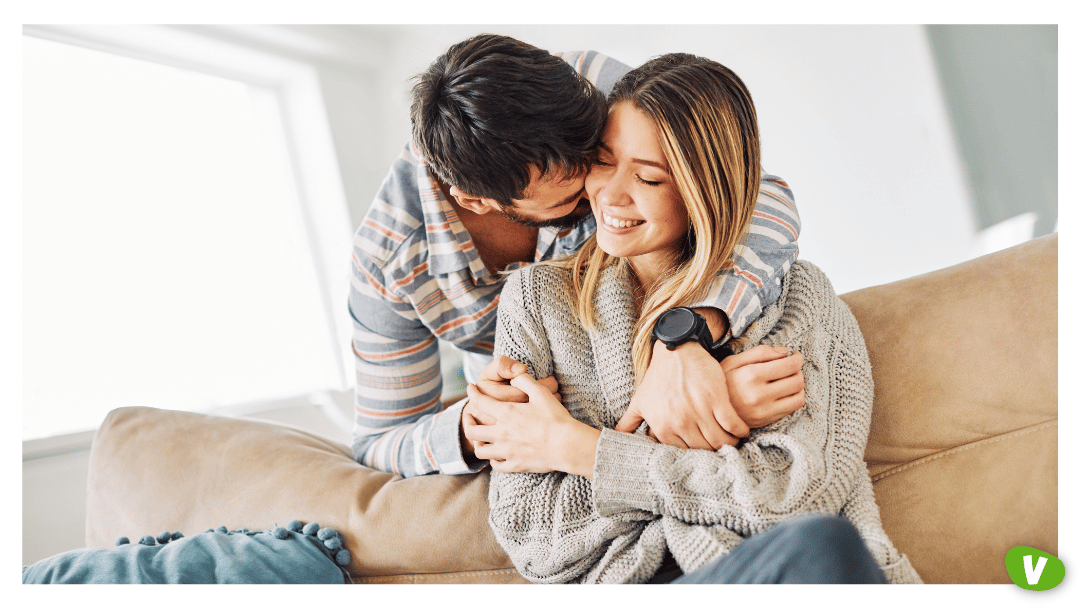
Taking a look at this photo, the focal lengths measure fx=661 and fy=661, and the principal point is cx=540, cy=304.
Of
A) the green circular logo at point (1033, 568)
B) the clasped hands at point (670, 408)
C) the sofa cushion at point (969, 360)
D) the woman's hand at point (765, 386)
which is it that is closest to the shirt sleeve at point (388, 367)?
the clasped hands at point (670, 408)

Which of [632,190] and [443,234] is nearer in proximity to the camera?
[632,190]

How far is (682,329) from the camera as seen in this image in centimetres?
86

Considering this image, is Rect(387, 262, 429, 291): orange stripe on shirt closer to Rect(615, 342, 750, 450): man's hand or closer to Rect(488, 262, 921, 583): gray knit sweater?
Rect(488, 262, 921, 583): gray knit sweater

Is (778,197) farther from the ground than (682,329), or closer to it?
farther from the ground

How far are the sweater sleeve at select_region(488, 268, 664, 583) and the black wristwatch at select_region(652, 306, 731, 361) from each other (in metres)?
0.21

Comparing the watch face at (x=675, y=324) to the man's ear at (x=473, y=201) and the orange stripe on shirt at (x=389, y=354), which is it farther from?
the orange stripe on shirt at (x=389, y=354)

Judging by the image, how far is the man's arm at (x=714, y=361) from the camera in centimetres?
82

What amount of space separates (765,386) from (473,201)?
517 millimetres

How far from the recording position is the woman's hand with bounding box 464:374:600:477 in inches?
34.5

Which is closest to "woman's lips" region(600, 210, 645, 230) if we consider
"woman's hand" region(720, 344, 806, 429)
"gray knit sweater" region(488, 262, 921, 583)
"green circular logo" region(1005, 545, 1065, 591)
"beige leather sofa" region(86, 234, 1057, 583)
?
"gray knit sweater" region(488, 262, 921, 583)

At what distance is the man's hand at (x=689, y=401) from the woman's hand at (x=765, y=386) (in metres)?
0.02

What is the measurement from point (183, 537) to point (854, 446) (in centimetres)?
102

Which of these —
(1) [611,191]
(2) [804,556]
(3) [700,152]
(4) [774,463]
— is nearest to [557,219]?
(1) [611,191]

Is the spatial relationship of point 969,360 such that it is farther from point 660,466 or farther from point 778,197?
point 660,466
